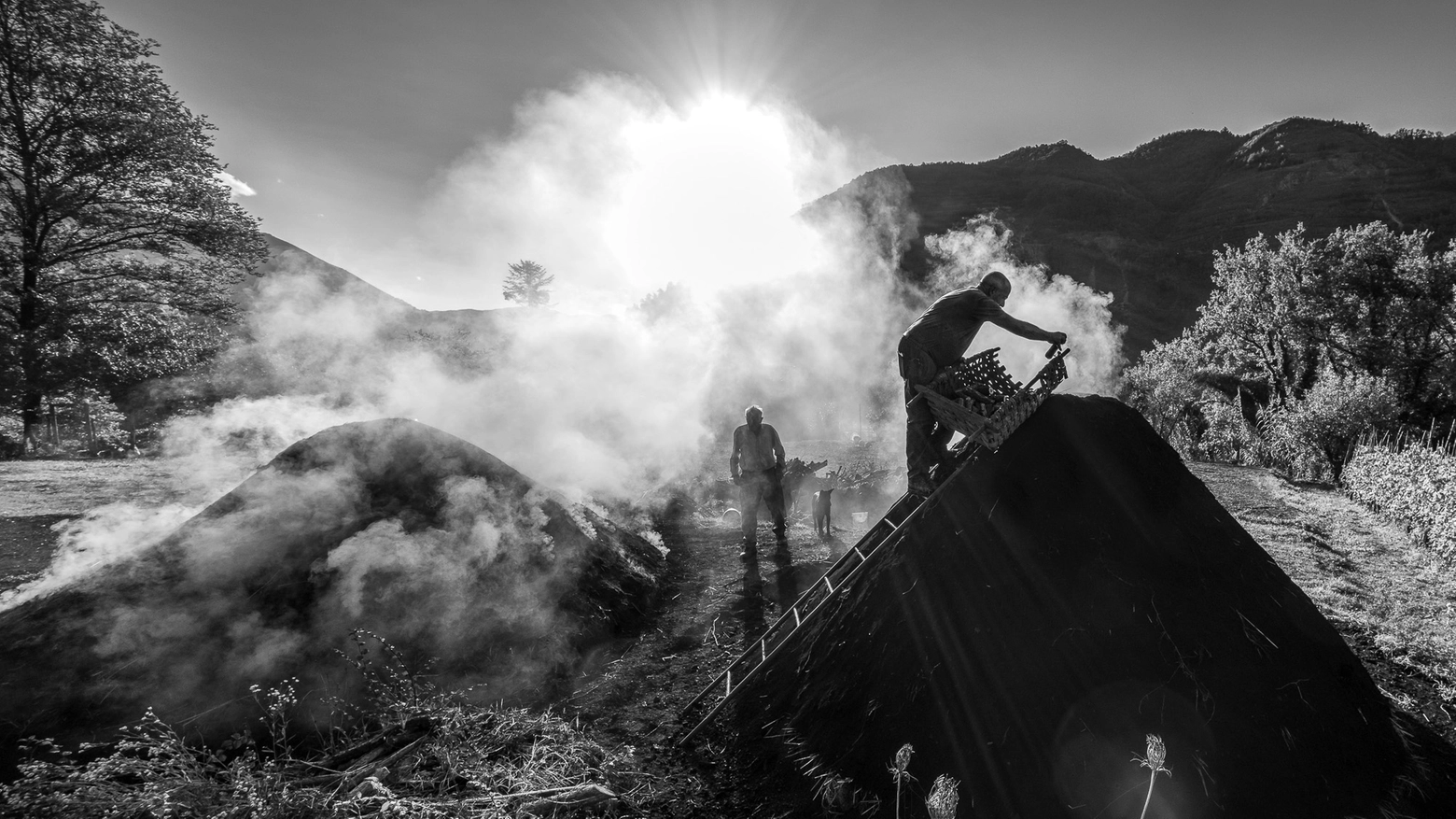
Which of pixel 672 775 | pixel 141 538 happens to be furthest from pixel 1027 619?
pixel 141 538

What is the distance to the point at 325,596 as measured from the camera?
4.45 m

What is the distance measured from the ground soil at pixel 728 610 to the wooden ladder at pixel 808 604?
0.34m

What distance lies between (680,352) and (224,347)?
14.4 m

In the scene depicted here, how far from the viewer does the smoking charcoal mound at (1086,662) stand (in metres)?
2.64

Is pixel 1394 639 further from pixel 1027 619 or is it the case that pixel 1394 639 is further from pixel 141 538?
pixel 141 538

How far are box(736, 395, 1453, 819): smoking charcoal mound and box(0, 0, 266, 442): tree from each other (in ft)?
44.8

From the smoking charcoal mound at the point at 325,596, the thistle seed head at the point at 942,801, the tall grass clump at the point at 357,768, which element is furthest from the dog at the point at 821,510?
the thistle seed head at the point at 942,801

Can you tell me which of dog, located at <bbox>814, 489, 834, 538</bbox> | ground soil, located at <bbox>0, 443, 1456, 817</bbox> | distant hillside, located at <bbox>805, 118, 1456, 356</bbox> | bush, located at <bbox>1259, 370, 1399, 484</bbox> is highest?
distant hillside, located at <bbox>805, 118, 1456, 356</bbox>

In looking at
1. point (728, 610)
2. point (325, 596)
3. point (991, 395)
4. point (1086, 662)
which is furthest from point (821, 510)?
point (325, 596)

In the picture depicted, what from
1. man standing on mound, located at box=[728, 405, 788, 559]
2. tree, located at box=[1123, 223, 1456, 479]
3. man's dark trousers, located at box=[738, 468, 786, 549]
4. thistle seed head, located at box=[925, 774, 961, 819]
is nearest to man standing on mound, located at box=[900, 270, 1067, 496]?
thistle seed head, located at box=[925, 774, 961, 819]

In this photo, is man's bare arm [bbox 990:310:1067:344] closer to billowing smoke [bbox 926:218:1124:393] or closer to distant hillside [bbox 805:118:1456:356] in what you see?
billowing smoke [bbox 926:218:1124:393]

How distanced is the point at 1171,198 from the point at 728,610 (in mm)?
124387

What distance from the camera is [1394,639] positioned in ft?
16.5

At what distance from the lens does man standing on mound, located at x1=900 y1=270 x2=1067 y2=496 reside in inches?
167
